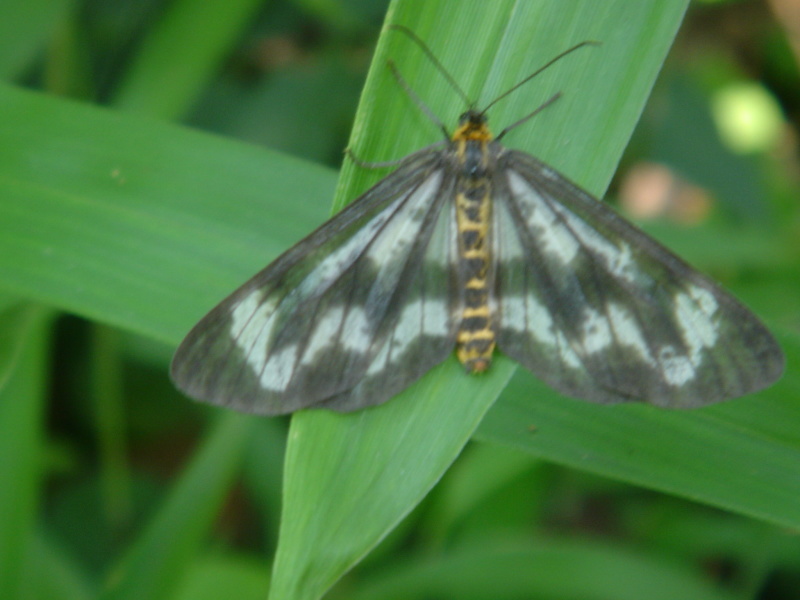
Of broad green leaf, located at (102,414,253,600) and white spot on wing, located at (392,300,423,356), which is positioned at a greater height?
white spot on wing, located at (392,300,423,356)

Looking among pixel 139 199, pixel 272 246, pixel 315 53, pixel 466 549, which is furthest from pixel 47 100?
pixel 466 549

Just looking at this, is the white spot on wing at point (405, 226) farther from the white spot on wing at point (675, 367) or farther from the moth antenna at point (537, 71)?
the white spot on wing at point (675, 367)

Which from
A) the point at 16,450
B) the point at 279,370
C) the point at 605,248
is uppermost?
the point at 605,248

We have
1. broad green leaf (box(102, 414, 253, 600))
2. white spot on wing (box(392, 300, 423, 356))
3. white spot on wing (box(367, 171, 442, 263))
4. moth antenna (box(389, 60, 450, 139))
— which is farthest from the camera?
broad green leaf (box(102, 414, 253, 600))

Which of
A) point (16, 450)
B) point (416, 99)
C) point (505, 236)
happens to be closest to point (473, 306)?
point (505, 236)

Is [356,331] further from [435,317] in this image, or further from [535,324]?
[535,324]

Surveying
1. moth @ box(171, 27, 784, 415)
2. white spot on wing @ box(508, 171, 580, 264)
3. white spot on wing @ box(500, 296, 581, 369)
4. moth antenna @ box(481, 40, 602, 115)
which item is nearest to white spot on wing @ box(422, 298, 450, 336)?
moth @ box(171, 27, 784, 415)

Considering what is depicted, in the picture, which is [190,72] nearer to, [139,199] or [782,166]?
[139,199]

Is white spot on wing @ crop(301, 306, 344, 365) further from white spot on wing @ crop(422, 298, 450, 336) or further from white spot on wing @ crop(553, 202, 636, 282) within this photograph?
white spot on wing @ crop(553, 202, 636, 282)
